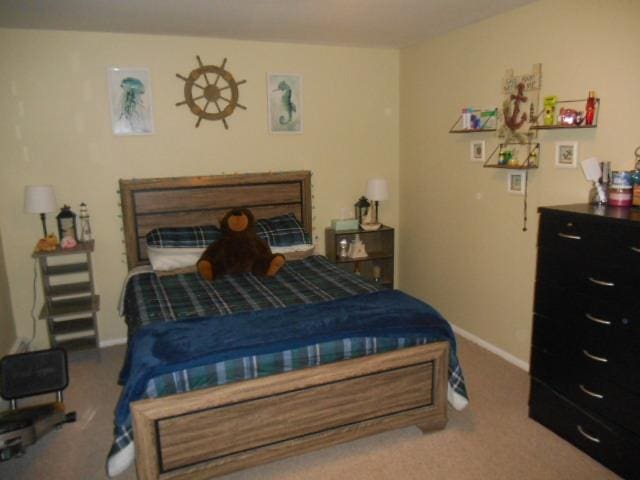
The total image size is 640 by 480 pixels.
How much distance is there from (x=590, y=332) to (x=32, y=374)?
3.04 meters

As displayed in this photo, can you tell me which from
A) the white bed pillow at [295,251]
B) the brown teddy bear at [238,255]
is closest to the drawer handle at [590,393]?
the brown teddy bear at [238,255]

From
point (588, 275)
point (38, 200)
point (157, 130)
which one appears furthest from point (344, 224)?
point (38, 200)

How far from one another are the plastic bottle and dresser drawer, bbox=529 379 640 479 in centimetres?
148

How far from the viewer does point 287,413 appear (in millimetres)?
2295

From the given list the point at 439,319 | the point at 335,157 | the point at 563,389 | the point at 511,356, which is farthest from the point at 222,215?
the point at 563,389

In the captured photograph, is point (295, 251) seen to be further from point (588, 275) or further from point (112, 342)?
point (588, 275)

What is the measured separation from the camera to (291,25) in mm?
3391

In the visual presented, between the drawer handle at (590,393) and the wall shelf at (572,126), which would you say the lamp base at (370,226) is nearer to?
the wall shelf at (572,126)

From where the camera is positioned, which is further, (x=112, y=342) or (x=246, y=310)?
(x=112, y=342)

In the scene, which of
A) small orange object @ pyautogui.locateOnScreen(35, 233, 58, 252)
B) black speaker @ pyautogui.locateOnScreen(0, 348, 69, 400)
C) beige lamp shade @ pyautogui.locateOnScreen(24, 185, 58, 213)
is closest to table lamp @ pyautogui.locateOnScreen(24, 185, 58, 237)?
beige lamp shade @ pyautogui.locateOnScreen(24, 185, 58, 213)

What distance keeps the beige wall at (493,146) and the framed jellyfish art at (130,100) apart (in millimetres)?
2251

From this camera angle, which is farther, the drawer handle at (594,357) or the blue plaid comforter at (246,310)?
the drawer handle at (594,357)

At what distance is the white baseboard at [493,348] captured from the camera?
131 inches

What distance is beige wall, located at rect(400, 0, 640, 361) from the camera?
8.39 ft
